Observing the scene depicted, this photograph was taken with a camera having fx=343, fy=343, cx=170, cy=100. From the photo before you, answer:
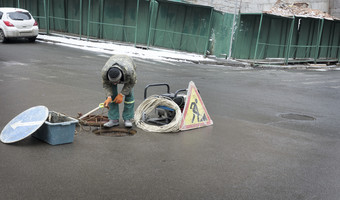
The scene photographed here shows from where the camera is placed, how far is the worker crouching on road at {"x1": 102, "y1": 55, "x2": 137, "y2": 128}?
5625mm

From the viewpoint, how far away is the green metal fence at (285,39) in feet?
74.8

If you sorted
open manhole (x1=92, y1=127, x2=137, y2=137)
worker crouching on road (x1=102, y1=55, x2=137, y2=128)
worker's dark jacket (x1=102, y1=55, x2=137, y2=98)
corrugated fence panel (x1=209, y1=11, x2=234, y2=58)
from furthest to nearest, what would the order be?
1. corrugated fence panel (x1=209, y1=11, x2=234, y2=58)
2. open manhole (x1=92, y1=127, x2=137, y2=137)
3. worker's dark jacket (x1=102, y1=55, x2=137, y2=98)
4. worker crouching on road (x1=102, y1=55, x2=137, y2=128)

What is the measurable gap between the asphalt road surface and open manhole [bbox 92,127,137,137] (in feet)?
0.51

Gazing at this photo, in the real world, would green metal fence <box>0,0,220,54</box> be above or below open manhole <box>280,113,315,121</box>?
above

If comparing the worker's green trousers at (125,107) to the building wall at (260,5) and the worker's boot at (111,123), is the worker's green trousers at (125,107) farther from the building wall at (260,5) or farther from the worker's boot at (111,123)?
the building wall at (260,5)

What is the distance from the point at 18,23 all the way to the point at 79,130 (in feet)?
52.8

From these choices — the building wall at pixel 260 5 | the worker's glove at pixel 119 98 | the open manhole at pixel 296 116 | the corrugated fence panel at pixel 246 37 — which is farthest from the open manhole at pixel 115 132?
the building wall at pixel 260 5

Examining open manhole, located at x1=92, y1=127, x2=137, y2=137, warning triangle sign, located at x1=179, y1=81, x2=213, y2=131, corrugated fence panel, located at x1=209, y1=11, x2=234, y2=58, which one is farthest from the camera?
corrugated fence panel, located at x1=209, y1=11, x2=234, y2=58

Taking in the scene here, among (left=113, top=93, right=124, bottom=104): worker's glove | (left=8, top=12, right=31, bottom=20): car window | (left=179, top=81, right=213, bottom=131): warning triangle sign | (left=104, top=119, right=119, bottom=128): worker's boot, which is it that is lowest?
(left=104, top=119, right=119, bottom=128): worker's boot

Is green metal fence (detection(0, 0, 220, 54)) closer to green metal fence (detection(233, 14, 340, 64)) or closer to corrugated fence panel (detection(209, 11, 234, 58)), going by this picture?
corrugated fence panel (detection(209, 11, 234, 58))

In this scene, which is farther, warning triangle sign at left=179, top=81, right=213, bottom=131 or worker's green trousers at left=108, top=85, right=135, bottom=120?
warning triangle sign at left=179, top=81, right=213, bottom=131

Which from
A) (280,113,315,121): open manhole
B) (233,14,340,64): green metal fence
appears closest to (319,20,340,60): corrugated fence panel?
(233,14,340,64): green metal fence

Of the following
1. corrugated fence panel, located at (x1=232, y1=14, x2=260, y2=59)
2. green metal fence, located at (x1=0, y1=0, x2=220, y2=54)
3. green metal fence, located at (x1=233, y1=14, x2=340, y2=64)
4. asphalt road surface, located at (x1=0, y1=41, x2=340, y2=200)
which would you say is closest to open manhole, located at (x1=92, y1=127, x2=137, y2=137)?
asphalt road surface, located at (x1=0, y1=41, x2=340, y2=200)

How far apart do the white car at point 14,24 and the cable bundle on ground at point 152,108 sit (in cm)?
1584
